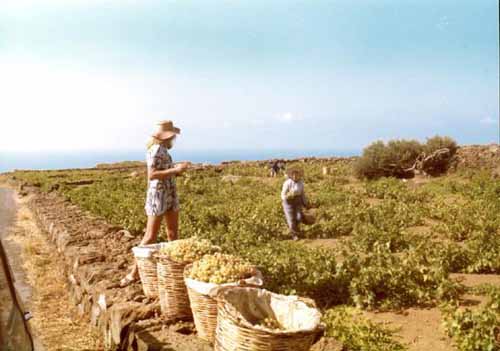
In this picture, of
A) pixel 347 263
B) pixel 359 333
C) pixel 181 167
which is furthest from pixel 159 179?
pixel 359 333

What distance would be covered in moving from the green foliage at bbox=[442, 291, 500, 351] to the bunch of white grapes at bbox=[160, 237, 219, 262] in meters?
2.31

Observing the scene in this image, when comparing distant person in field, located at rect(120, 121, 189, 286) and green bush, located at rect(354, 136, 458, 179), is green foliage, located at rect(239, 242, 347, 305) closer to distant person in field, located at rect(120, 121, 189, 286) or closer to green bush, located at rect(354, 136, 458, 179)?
distant person in field, located at rect(120, 121, 189, 286)

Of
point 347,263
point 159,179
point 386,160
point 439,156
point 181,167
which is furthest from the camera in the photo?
point 439,156

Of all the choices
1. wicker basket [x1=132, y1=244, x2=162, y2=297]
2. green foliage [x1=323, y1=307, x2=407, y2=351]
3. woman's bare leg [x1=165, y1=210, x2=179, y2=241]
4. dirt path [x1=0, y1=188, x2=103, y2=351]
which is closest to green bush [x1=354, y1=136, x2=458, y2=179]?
dirt path [x1=0, y1=188, x2=103, y2=351]

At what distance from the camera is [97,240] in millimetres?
8680

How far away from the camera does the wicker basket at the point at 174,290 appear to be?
4.62 m

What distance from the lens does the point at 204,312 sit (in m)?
4.15

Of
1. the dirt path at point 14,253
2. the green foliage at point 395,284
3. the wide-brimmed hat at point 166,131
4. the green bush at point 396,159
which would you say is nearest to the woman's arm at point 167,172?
the wide-brimmed hat at point 166,131

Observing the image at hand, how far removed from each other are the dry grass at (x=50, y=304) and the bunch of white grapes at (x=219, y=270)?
179 cm

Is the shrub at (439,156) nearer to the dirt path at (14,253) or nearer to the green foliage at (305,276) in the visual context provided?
the dirt path at (14,253)

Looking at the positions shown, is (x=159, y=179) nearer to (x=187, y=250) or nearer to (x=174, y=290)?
(x=187, y=250)

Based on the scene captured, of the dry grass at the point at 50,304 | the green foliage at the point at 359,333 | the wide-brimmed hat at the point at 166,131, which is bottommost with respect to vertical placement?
the dry grass at the point at 50,304

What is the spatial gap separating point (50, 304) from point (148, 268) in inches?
107

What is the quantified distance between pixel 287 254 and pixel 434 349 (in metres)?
2.93
